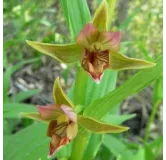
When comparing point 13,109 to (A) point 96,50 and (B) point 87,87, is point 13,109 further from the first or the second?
(A) point 96,50

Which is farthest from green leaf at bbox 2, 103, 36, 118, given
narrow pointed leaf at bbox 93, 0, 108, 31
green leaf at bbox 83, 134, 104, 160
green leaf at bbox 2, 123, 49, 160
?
narrow pointed leaf at bbox 93, 0, 108, 31

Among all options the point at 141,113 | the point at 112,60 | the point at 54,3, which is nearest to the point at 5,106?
the point at 112,60

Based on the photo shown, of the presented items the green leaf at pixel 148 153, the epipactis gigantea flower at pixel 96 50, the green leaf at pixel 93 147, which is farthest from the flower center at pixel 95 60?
the green leaf at pixel 148 153

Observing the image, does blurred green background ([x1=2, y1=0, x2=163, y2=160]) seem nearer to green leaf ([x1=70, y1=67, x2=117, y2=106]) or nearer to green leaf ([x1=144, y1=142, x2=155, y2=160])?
green leaf ([x1=144, y1=142, x2=155, y2=160])

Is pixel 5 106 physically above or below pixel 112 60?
below

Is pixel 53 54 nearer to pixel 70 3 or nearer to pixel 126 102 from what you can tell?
pixel 70 3

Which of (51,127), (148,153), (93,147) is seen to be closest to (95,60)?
(51,127)

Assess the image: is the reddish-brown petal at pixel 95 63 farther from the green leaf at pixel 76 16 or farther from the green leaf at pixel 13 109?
the green leaf at pixel 13 109
